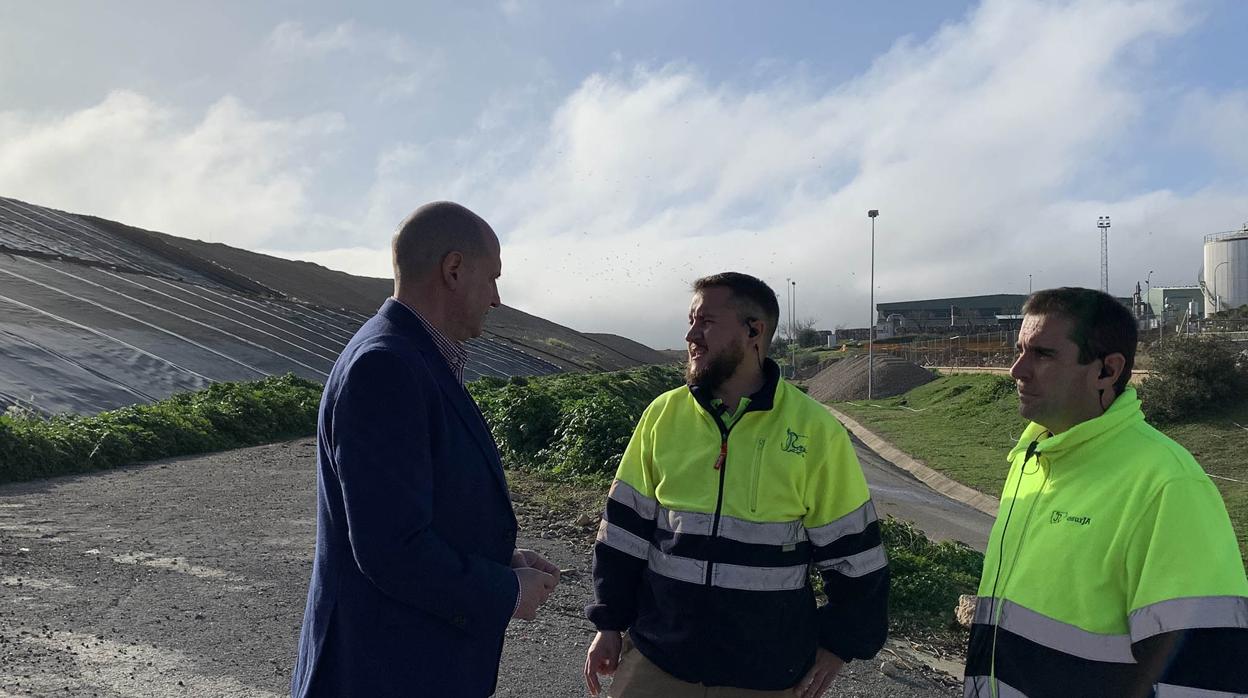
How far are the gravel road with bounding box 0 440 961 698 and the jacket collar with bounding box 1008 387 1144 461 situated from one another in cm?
248

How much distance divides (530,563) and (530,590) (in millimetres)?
291

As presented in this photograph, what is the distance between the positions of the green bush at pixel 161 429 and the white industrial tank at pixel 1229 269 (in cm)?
6248

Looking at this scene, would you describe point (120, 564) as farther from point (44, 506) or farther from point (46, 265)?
point (46, 265)

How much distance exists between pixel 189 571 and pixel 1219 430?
975 inches

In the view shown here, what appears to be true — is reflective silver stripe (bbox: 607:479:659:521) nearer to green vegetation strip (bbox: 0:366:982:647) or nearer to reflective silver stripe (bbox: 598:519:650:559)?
reflective silver stripe (bbox: 598:519:650:559)

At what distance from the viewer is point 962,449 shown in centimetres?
2564

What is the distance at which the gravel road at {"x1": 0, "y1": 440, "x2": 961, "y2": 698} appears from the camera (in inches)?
171

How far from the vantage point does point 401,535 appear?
1.95 metres

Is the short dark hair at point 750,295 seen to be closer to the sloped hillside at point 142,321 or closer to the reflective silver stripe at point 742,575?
the reflective silver stripe at point 742,575

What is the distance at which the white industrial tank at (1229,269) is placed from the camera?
204ft

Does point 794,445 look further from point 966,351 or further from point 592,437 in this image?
point 966,351

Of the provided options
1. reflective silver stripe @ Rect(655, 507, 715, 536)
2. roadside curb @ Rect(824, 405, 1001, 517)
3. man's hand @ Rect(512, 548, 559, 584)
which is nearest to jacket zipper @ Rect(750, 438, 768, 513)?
reflective silver stripe @ Rect(655, 507, 715, 536)

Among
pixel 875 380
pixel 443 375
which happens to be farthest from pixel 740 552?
pixel 875 380

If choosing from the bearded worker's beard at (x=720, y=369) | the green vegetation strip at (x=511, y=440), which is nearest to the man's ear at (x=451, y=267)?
the bearded worker's beard at (x=720, y=369)
